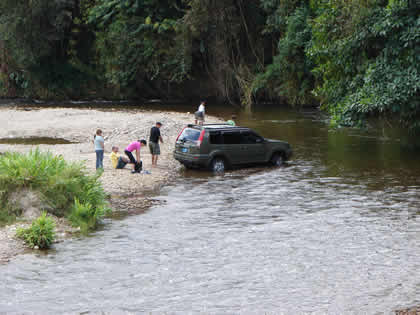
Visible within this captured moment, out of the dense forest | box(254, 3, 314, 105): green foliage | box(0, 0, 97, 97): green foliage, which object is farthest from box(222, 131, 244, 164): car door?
box(0, 0, 97, 97): green foliage

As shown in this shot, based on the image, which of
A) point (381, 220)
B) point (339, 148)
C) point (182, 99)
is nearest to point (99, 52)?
point (182, 99)

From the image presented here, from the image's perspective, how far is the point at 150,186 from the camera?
60.4 ft

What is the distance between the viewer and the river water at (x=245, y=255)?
9.63 metres

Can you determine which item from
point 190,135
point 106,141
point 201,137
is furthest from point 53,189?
point 106,141

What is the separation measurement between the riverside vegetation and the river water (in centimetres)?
68

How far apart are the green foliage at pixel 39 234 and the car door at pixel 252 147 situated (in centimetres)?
1012

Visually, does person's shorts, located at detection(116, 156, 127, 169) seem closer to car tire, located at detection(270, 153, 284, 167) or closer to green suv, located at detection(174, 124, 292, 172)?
A: green suv, located at detection(174, 124, 292, 172)

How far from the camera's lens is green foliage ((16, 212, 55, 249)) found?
12.2 m

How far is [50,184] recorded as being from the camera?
14172mm

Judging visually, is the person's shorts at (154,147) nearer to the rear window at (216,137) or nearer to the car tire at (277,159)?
the rear window at (216,137)

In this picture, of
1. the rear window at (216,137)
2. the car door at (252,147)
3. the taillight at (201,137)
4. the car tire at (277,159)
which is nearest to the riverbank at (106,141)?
the taillight at (201,137)

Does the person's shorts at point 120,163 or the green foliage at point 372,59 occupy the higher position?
the green foliage at point 372,59

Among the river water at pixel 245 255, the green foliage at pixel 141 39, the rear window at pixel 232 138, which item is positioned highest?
the green foliage at pixel 141 39

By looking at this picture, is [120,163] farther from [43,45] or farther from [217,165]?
[43,45]
